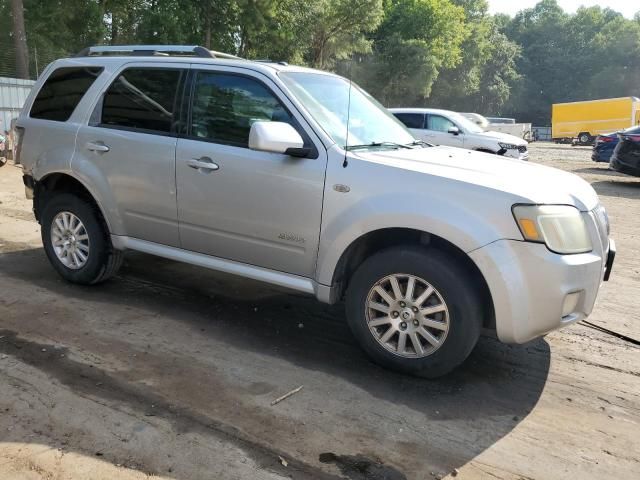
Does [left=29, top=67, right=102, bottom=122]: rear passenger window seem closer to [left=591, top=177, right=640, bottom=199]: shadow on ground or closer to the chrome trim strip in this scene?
the chrome trim strip

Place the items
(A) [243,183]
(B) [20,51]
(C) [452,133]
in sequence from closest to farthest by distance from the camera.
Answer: (A) [243,183], (C) [452,133], (B) [20,51]

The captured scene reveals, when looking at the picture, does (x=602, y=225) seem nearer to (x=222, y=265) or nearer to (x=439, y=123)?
(x=222, y=265)

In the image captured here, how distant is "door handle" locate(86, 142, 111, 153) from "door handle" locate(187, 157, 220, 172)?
91 cm

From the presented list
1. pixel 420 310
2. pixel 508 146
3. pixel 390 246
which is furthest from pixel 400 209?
pixel 508 146

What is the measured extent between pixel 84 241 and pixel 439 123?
10.8 metres

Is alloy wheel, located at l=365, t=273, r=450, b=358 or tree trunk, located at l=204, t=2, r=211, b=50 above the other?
tree trunk, located at l=204, t=2, r=211, b=50

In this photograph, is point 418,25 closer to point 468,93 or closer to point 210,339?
point 468,93

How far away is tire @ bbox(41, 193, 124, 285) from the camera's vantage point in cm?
486

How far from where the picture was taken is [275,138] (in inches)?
142

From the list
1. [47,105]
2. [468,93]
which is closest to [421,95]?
[468,93]

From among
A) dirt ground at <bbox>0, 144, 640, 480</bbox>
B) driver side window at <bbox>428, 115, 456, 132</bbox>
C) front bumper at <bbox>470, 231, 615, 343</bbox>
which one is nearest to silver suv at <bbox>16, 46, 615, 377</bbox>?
front bumper at <bbox>470, 231, 615, 343</bbox>

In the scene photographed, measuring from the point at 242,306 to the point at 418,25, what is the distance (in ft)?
162

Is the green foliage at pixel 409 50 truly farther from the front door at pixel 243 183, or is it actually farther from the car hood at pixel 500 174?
the car hood at pixel 500 174

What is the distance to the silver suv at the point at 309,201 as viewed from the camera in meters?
3.27
